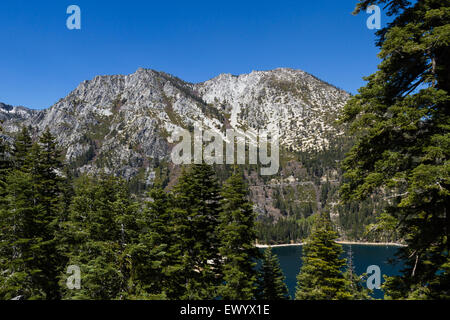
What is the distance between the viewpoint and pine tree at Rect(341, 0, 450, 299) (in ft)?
27.7

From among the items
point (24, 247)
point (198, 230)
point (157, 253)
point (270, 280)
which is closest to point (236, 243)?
point (198, 230)

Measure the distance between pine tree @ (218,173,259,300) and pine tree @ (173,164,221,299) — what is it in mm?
888

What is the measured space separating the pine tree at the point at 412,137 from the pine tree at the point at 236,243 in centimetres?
1328

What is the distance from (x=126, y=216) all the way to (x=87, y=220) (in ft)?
23.8

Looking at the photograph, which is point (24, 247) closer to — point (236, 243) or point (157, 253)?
point (157, 253)

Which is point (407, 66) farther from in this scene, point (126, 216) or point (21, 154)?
point (21, 154)

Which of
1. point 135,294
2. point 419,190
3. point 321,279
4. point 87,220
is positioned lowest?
point 321,279

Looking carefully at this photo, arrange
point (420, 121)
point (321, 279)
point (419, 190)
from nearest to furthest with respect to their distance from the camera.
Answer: point (419, 190) → point (420, 121) → point (321, 279)

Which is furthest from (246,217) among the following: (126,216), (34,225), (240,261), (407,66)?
(407,66)

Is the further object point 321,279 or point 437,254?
point 321,279

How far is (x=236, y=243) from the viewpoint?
23.0 meters

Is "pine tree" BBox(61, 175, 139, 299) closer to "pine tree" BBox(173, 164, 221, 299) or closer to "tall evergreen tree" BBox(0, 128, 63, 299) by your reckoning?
"tall evergreen tree" BBox(0, 128, 63, 299)

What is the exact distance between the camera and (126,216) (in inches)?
723

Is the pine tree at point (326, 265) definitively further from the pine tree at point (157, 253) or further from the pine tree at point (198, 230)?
the pine tree at point (157, 253)
